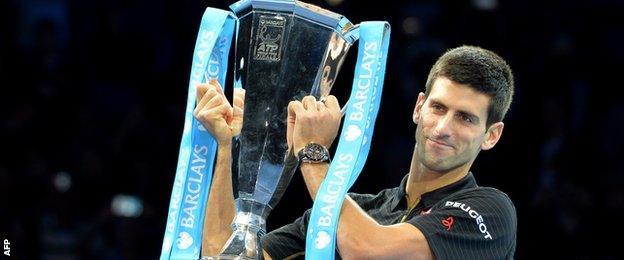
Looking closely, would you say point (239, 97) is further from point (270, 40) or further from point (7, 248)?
point (7, 248)

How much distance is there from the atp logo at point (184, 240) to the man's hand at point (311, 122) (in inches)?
17.5

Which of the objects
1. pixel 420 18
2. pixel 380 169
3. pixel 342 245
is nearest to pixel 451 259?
pixel 342 245

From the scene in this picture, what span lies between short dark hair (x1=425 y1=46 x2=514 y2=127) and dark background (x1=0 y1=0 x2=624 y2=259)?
3.51m

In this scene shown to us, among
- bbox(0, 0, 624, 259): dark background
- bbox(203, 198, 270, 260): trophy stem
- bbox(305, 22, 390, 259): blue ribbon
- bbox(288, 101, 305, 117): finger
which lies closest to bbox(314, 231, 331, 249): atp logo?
bbox(305, 22, 390, 259): blue ribbon

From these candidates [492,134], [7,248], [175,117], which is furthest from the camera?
[175,117]

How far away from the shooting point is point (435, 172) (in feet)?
13.1

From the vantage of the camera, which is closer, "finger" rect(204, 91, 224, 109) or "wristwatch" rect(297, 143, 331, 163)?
"wristwatch" rect(297, 143, 331, 163)

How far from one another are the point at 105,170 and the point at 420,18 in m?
2.79

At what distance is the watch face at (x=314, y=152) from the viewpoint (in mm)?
3469

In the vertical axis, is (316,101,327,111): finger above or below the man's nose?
above

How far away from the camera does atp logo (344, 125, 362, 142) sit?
342 cm

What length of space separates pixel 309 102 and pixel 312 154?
160mm

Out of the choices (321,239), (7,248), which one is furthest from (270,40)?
(7,248)

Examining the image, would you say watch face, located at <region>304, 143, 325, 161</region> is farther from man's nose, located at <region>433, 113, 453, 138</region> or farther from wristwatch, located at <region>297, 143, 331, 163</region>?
man's nose, located at <region>433, 113, 453, 138</region>
